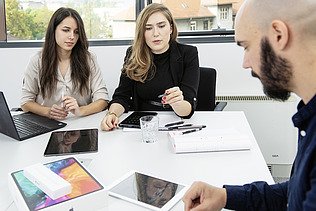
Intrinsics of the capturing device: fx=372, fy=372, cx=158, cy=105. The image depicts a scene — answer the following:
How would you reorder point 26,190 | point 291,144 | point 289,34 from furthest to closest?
point 291,144 < point 26,190 < point 289,34

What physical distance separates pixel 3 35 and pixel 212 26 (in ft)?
5.82

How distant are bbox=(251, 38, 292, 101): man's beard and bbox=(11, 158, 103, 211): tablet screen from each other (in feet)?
1.84

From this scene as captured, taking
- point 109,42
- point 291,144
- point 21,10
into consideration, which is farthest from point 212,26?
point 21,10

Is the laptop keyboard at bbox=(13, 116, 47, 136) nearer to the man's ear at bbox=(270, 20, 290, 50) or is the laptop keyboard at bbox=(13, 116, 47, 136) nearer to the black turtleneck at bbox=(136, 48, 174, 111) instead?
the black turtleneck at bbox=(136, 48, 174, 111)

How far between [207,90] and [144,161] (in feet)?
3.73

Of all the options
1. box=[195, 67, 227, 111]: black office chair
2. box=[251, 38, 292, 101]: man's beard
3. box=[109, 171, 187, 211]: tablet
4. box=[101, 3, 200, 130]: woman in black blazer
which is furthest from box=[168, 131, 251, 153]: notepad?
box=[195, 67, 227, 111]: black office chair

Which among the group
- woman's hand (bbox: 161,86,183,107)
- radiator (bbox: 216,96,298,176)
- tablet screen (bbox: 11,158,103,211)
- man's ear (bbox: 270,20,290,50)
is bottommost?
radiator (bbox: 216,96,298,176)

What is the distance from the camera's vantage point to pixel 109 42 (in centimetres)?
305

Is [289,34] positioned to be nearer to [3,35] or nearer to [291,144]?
[291,144]

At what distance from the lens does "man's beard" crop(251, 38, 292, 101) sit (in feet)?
2.90

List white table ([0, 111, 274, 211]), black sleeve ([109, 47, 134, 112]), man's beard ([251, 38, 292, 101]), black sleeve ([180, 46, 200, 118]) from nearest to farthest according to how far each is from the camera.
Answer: man's beard ([251, 38, 292, 101]) < white table ([0, 111, 274, 211]) < black sleeve ([180, 46, 200, 118]) < black sleeve ([109, 47, 134, 112])

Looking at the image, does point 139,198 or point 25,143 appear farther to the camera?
point 25,143

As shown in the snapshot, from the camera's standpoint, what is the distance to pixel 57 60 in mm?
2322

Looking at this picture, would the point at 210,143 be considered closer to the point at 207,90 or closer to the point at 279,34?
the point at 279,34
